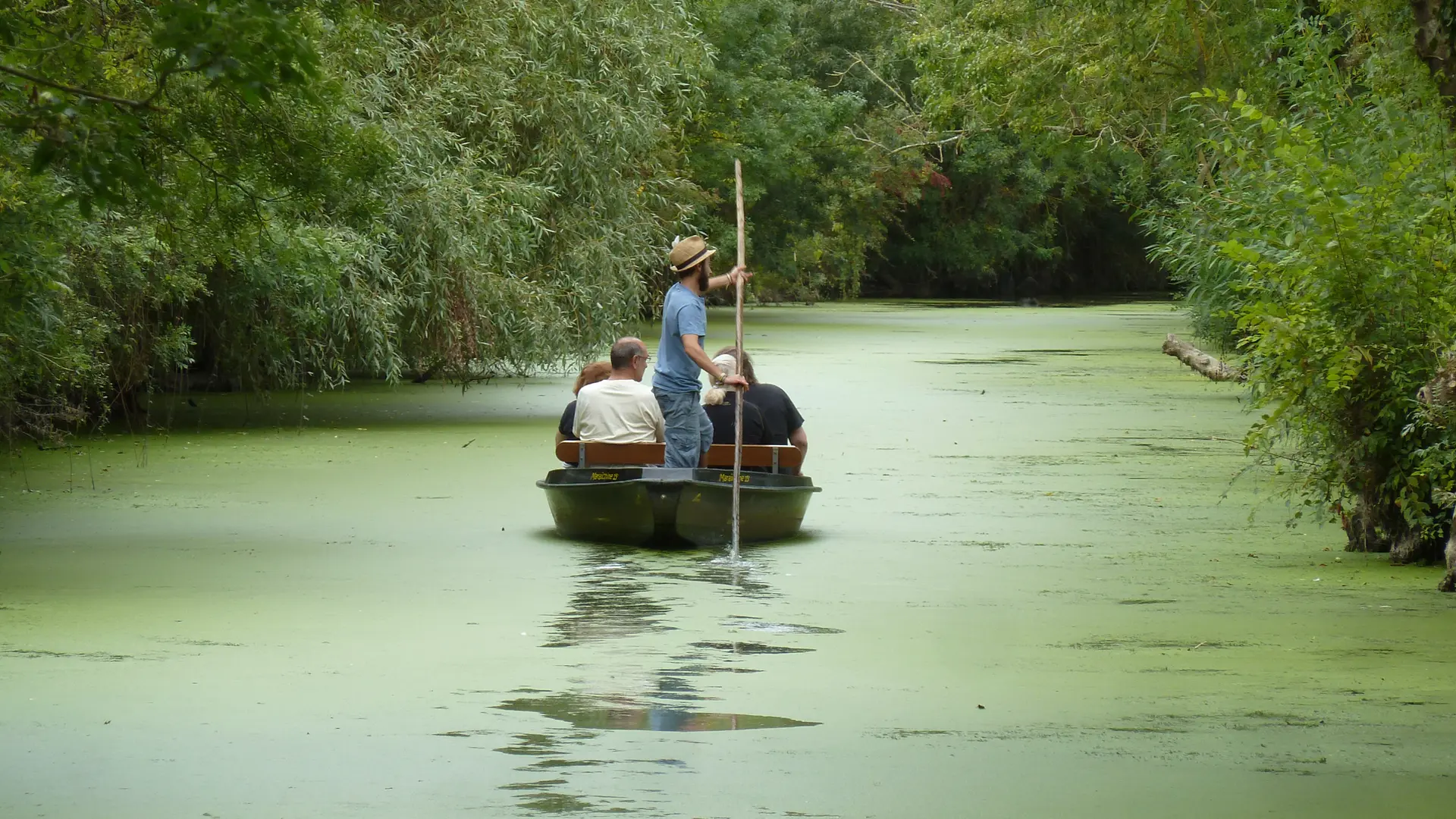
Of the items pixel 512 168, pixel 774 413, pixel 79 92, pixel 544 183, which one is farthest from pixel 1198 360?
pixel 79 92

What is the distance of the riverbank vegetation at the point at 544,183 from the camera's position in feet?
→ 28.5

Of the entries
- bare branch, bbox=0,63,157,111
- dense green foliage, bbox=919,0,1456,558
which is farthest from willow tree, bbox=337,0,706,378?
bare branch, bbox=0,63,157,111

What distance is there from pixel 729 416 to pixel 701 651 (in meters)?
3.59

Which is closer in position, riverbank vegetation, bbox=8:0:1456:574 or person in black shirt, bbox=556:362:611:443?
riverbank vegetation, bbox=8:0:1456:574

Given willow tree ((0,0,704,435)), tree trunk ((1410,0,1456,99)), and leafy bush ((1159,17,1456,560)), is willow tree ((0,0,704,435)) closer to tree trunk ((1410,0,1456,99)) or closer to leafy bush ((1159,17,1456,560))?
leafy bush ((1159,17,1456,560))

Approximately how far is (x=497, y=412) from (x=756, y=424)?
787cm

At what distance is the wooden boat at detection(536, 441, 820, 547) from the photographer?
9.77m

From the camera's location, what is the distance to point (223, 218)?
950 centimetres

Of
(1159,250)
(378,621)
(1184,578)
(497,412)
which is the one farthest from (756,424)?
(1159,250)

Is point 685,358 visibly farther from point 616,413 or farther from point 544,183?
point 544,183

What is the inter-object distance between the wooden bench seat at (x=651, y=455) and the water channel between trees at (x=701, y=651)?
1.52 ft

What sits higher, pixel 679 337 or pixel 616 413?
pixel 679 337

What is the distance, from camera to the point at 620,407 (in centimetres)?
1050

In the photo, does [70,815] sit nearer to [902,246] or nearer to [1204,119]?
[1204,119]
